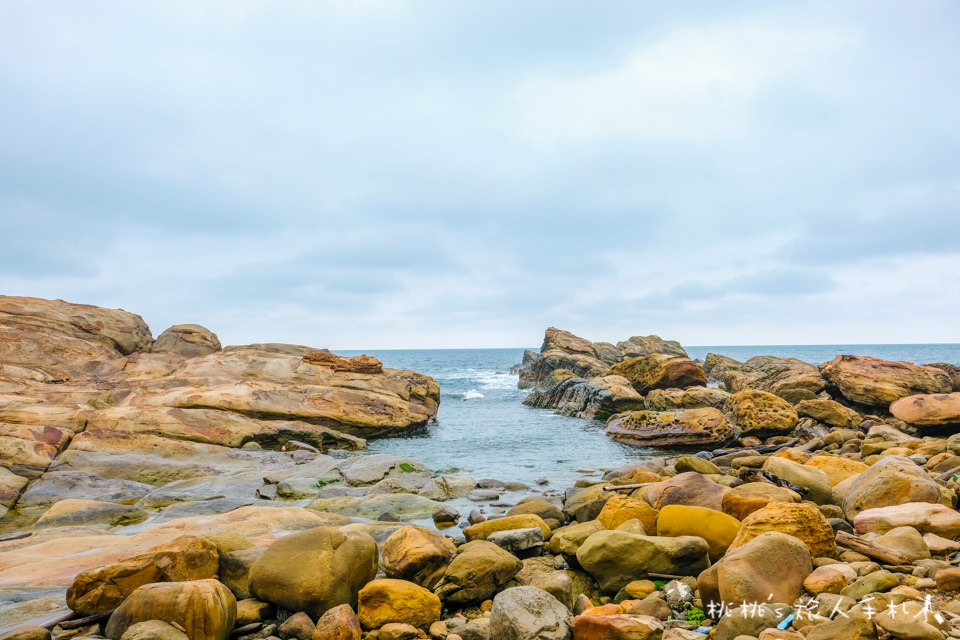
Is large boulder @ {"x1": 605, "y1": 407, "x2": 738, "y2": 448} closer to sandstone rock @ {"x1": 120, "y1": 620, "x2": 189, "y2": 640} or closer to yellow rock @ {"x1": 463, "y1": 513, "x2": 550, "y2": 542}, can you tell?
yellow rock @ {"x1": 463, "y1": 513, "x2": 550, "y2": 542}

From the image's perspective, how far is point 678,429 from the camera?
20.9m

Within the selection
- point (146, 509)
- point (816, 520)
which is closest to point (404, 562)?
point (816, 520)

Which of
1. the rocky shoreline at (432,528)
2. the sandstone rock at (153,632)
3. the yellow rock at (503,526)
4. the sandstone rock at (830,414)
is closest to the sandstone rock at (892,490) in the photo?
the rocky shoreline at (432,528)

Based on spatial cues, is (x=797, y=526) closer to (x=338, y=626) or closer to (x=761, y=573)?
(x=761, y=573)

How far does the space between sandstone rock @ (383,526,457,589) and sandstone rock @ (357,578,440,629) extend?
60 centimetres

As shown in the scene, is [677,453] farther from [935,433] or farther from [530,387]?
[530,387]

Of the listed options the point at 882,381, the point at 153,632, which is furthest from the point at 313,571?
the point at 882,381

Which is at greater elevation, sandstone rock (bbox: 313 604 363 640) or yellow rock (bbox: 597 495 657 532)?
yellow rock (bbox: 597 495 657 532)

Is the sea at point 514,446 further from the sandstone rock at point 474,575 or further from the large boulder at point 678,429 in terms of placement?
the sandstone rock at point 474,575

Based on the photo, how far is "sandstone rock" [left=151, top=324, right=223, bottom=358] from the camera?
28234 millimetres

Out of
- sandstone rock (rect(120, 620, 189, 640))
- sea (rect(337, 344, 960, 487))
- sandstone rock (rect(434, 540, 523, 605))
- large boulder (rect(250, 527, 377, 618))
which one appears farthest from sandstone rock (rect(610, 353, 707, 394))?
sandstone rock (rect(120, 620, 189, 640))

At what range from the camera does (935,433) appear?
18.4m

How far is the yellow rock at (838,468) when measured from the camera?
1030cm

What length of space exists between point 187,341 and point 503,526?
26.2 m
